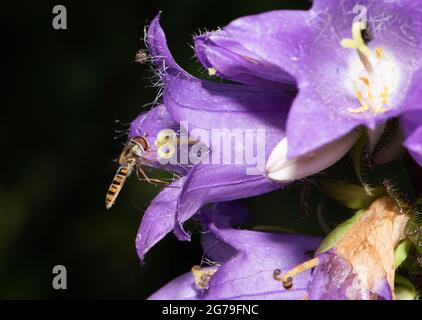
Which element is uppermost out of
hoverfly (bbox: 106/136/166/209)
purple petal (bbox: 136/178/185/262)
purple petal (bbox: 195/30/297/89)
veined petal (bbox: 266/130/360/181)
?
purple petal (bbox: 195/30/297/89)

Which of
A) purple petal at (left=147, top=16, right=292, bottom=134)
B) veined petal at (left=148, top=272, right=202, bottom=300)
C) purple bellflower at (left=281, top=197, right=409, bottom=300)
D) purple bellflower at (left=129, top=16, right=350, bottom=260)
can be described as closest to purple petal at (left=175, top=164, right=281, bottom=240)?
purple bellflower at (left=129, top=16, right=350, bottom=260)

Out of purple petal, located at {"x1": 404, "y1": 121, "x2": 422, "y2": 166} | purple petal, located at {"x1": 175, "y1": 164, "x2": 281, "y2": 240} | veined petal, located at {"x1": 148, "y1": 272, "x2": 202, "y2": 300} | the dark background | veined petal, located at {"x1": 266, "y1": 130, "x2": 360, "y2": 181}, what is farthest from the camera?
the dark background

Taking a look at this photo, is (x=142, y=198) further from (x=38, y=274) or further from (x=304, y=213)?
(x=304, y=213)

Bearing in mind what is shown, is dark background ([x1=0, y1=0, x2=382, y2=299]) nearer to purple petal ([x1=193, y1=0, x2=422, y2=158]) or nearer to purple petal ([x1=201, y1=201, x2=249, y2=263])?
purple petal ([x1=201, y1=201, x2=249, y2=263])

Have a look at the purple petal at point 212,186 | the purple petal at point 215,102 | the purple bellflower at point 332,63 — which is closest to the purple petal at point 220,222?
the purple petal at point 212,186

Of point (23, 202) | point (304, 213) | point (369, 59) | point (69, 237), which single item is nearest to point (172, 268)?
point (69, 237)

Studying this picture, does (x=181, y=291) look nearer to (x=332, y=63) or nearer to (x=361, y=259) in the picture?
(x=361, y=259)
